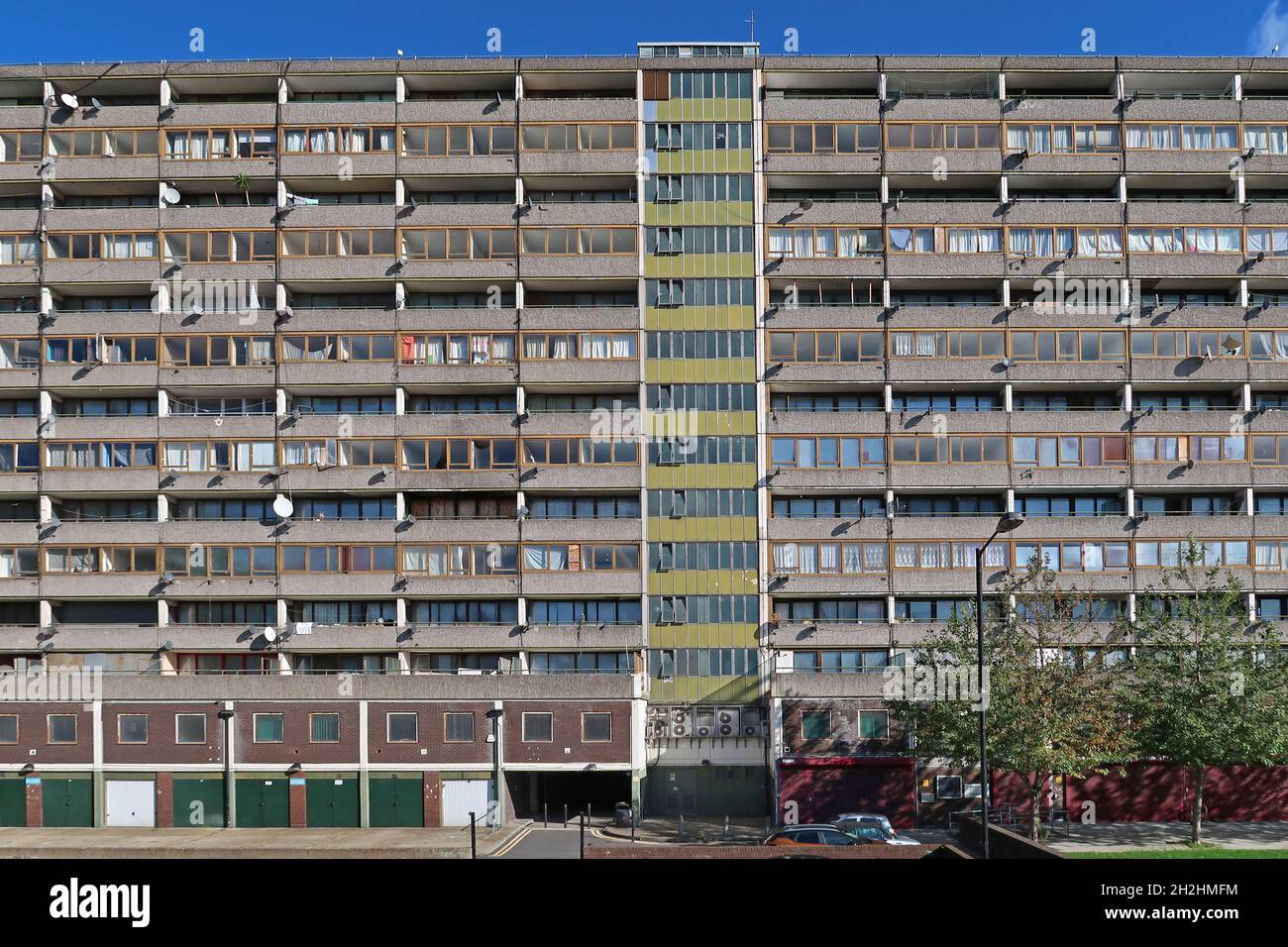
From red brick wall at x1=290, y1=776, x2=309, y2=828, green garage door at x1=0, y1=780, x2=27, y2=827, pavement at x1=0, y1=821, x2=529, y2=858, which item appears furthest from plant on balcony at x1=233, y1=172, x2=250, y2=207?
pavement at x1=0, y1=821, x2=529, y2=858

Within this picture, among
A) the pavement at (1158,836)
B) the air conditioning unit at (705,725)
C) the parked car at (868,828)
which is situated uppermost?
the air conditioning unit at (705,725)

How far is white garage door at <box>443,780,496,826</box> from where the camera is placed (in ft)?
146

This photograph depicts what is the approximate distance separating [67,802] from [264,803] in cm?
986

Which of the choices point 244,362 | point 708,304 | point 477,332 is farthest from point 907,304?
point 244,362

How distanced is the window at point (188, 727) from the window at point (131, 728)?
5.24ft

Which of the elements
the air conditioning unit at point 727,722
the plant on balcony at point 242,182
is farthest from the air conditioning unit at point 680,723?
Result: the plant on balcony at point 242,182

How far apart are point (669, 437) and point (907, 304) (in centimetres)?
1465

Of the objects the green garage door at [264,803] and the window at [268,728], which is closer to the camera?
the green garage door at [264,803]

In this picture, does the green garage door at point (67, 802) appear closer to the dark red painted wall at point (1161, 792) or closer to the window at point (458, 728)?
the window at point (458, 728)

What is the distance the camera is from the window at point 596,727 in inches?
1758
